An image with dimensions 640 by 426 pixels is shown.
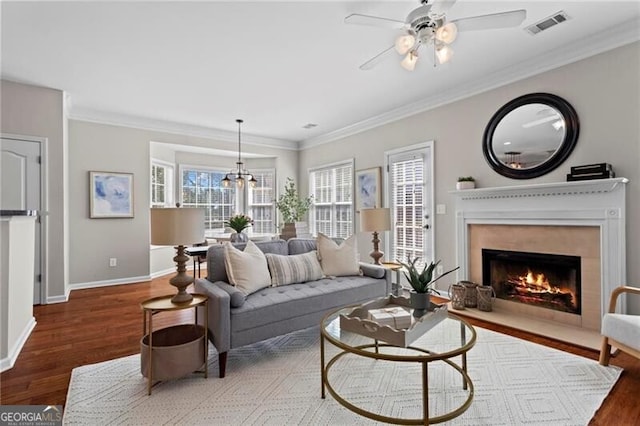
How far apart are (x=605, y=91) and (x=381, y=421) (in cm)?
344

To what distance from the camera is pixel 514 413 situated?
6.09 ft

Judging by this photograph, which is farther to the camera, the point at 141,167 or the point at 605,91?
the point at 141,167

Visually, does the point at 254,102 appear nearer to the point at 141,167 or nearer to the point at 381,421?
the point at 141,167

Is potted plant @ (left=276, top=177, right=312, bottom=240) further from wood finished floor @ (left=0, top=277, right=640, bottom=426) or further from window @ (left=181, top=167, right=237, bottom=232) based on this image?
wood finished floor @ (left=0, top=277, right=640, bottom=426)

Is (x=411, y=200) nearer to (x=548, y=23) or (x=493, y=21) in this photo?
(x=548, y=23)

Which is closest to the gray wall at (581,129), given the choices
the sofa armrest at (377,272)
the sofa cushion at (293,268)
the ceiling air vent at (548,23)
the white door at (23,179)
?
the ceiling air vent at (548,23)

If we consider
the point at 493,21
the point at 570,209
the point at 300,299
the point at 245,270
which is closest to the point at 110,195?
the point at 245,270

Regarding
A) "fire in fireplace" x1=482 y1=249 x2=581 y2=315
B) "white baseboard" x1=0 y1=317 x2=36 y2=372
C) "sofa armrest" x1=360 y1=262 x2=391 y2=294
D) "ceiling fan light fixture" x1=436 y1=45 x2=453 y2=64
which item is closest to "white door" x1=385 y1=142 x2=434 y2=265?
"fire in fireplace" x1=482 y1=249 x2=581 y2=315

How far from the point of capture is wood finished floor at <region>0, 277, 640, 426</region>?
2008mm

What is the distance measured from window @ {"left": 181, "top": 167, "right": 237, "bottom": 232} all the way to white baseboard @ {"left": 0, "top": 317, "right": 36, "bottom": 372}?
3.74 metres

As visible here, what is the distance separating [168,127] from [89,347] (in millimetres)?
3978

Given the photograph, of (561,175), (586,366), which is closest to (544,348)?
(586,366)

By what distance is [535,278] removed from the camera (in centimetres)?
348

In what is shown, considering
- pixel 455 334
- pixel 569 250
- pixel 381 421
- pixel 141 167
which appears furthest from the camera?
pixel 141 167
